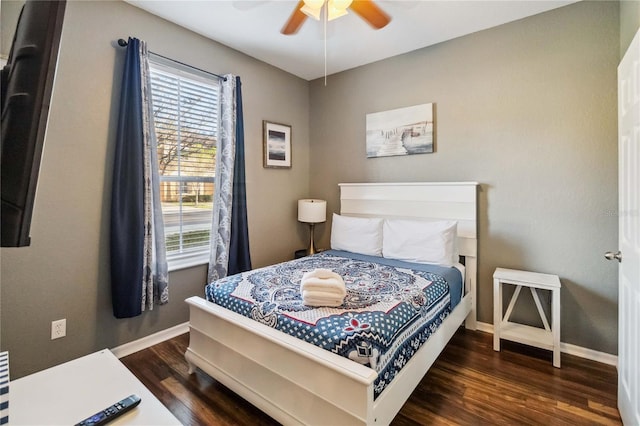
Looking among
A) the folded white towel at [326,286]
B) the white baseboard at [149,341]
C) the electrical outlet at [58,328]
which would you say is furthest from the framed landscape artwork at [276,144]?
the electrical outlet at [58,328]

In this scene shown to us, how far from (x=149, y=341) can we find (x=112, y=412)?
6.34 ft

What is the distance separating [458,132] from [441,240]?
1078 millimetres

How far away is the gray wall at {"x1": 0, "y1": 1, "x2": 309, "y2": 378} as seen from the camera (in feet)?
6.43

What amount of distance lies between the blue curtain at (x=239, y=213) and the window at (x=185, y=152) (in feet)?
0.71

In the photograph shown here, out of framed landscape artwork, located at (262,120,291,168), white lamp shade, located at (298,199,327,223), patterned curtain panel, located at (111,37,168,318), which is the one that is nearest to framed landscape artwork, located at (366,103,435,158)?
white lamp shade, located at (298,199,327,223)

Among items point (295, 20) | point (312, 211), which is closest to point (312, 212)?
point (312, 211)

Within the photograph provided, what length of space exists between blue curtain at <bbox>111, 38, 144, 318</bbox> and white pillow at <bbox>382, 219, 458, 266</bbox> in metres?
2.07

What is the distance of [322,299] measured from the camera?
172cm

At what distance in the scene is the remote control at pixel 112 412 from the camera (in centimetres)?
82

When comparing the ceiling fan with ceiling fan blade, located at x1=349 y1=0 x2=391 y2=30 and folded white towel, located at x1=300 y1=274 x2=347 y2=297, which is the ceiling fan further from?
folded white towel, located at x1=300 y1=274 x2=347 y2=297

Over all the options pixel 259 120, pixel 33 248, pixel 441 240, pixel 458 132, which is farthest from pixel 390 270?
pixel 33 248

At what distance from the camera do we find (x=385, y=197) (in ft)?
10.7

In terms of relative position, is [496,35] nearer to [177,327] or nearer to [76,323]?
[177,327]

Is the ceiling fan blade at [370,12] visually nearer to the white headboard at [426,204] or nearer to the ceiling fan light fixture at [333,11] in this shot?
the ceiling fan light fixture at [333,11]
